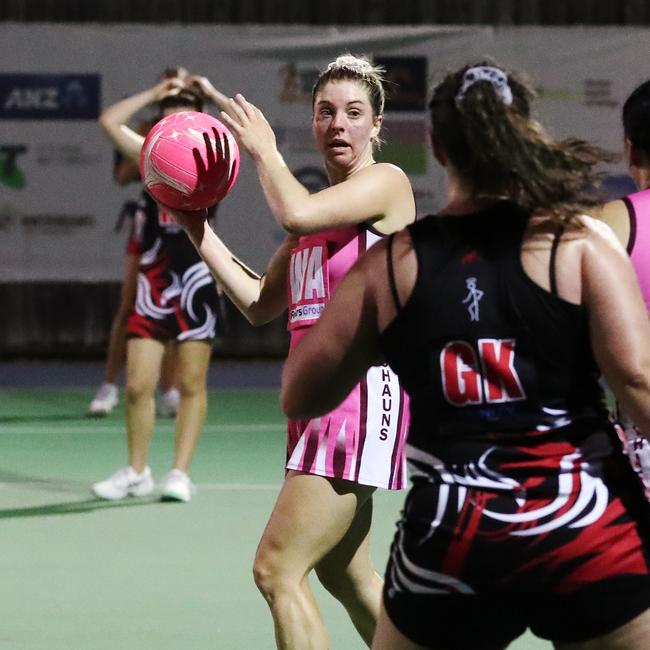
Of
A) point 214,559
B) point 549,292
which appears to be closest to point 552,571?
point 549,292

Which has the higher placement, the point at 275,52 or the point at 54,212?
the point at 275,52

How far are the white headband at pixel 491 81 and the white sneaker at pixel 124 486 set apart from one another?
5.04 metres

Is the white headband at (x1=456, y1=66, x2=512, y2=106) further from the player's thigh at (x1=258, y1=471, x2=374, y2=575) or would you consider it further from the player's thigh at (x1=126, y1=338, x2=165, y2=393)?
the player's thigh at (x1=126, y1=338, x2=165, y2=393)

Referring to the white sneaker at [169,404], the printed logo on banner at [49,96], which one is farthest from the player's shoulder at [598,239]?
the printed logo on banner at [49,96]

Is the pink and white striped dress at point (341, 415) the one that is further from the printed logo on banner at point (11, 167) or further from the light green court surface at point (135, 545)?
the printed logo on banner at point (11, 167)

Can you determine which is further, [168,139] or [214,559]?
[214,559]

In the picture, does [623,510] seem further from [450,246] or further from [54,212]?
[54,212]

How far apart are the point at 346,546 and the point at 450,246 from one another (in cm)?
170

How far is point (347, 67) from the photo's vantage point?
4152mm

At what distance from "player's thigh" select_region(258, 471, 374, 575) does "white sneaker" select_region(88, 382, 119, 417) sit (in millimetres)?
6608

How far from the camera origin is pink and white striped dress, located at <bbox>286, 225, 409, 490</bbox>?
153 inches

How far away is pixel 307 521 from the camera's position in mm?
3801

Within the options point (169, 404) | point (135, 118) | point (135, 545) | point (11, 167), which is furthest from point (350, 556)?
point (11, 167)

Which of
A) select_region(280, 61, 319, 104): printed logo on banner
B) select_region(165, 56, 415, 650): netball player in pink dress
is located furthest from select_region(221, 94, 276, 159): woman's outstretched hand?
select_region(280, 61, 319, 104): printed logo on banner
